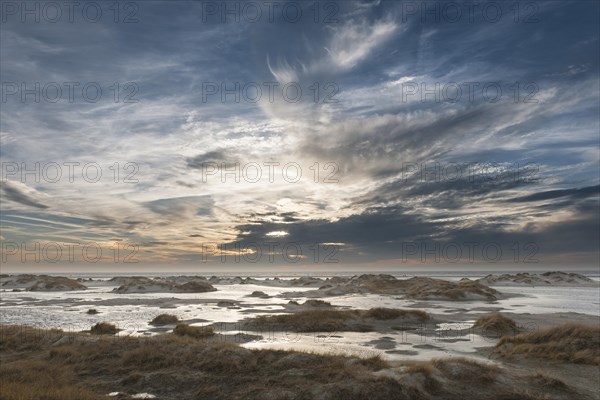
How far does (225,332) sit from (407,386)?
2099 centimetres

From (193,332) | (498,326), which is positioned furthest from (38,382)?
(498,326)

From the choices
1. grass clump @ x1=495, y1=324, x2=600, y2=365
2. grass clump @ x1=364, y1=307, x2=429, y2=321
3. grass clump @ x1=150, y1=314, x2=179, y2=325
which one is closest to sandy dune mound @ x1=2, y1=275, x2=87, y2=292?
Result: grass clump @ x1=150, y1=314, x2=179, y2=325

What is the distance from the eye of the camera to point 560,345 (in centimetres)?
2527

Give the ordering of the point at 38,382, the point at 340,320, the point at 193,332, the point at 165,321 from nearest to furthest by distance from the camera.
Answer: the point at 38,382, the point at 193,332, the point at 340,320, the point at 165,321

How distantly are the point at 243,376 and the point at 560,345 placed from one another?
67.0ft

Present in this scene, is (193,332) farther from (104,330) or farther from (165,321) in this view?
(165,321)

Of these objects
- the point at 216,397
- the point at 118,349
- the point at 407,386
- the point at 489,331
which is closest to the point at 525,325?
the point at 489,331

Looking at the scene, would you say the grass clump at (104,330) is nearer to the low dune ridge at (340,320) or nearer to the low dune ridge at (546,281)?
the low dune ridge at (340,320)

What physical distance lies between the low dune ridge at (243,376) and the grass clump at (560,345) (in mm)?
5772

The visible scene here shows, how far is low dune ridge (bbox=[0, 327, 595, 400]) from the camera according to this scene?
1675 cm

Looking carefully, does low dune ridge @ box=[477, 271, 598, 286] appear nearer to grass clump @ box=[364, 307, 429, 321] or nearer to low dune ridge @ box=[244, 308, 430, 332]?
grass clump @ box=[364, 307, 429, 321]

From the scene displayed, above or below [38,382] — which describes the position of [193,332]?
below

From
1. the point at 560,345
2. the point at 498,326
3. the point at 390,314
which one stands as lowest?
the point at 390,314

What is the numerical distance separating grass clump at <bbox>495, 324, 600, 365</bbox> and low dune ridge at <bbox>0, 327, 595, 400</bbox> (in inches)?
227
